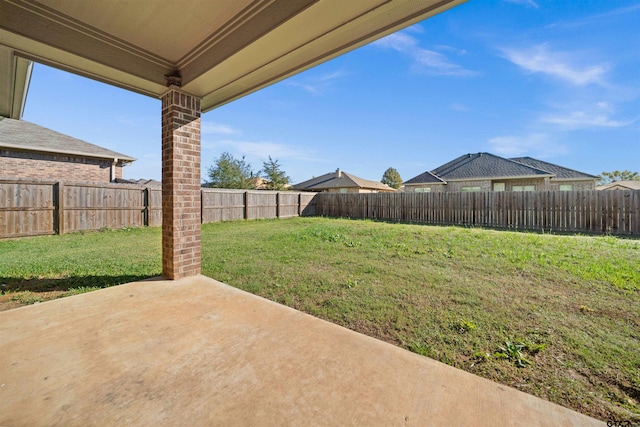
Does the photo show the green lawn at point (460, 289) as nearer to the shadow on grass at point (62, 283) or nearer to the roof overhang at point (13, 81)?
the shadow on grass at point (62, 283)

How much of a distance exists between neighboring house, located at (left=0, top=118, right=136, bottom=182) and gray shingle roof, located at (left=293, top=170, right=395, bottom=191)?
1629 cm

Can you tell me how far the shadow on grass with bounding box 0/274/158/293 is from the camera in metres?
3.17

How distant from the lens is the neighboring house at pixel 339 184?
24.0 meters

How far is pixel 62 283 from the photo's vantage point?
3352 mm

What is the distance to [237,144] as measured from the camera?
20766 millimetres

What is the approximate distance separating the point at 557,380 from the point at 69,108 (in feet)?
38.4

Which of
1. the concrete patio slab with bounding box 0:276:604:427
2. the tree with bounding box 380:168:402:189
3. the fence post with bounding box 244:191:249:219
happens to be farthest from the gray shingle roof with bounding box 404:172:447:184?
the tree with bounding box 380:168:402:189

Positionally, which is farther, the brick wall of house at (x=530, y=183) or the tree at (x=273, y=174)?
the tree at (x=273, y=174)

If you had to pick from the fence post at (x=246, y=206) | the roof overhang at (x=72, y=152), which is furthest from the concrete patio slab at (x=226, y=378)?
the roof overhang at (x=72, y=152)

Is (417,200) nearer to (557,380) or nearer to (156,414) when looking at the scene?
(557,380)

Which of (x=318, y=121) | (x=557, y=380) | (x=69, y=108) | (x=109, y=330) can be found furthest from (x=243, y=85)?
(x=318, y=121)

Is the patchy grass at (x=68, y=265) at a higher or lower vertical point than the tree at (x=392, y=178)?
lower

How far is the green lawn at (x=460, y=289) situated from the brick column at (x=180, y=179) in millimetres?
687

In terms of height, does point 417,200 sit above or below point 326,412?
above
